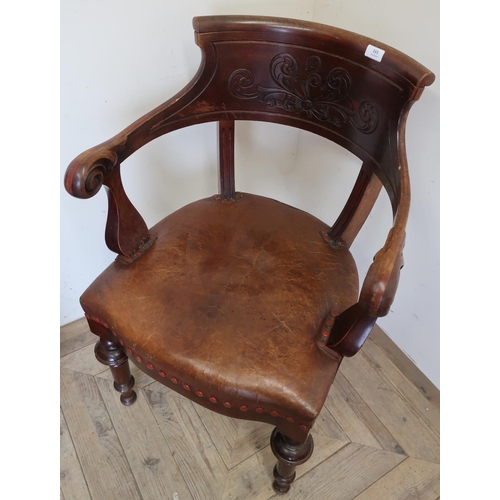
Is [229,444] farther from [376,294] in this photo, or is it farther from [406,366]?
[376,294]

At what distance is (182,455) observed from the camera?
1.13 meters

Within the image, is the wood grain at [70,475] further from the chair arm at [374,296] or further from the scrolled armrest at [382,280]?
the scrolled armrest at [382,280]

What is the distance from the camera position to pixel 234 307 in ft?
2.81

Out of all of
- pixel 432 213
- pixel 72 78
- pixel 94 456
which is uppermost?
pixel 72 78

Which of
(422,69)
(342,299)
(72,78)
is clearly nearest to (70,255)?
(72,78)

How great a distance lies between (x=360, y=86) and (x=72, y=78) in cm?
66

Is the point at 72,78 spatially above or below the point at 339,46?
below

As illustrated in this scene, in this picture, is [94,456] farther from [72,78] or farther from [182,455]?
[72,78]

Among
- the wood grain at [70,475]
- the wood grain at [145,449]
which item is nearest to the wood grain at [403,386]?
the wood grain at [145,449]

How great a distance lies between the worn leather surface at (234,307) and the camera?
0.77 m

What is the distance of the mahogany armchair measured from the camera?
76cm

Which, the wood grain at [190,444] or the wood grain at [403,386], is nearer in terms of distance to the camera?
the wood grain at [190,444]

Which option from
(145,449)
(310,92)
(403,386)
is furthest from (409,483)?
(310,92)

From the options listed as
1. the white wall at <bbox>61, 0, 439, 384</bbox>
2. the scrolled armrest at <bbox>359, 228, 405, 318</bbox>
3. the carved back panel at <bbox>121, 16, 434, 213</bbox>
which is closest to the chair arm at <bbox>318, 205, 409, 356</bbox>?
the scrolled armrest at <bbox>359, 228, 405, 318</bbox>
